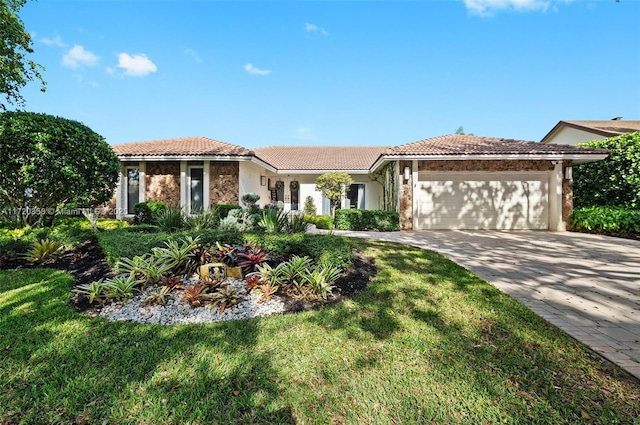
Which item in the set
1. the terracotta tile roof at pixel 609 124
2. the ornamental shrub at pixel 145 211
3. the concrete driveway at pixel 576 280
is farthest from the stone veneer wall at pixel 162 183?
the terracotta tile roof at pixel 609 124

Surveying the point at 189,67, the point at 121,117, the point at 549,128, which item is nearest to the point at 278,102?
the point at 189,67

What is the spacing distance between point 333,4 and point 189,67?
6100 millimetres

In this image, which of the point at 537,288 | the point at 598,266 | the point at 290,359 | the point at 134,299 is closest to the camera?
the point at 290,359

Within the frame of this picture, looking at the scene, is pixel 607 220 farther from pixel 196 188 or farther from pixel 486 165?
pixel 196 188

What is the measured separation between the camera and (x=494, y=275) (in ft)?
14.9

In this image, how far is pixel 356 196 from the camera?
1566 centimetres

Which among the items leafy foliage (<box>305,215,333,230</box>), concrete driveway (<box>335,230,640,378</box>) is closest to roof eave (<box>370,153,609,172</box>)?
concrete driveway (<box>335,230,640,378</box>)

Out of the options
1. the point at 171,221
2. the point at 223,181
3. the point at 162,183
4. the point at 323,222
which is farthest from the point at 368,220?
the point at 162,183

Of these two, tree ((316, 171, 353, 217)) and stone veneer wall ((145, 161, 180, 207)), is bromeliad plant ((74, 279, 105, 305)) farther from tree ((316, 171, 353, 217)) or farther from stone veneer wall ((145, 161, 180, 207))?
tree ((316, 171, 353, 217))

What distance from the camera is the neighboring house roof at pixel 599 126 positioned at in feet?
46.8

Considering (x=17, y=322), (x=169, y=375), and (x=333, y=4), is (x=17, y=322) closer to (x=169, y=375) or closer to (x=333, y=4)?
(x=169, y=375)

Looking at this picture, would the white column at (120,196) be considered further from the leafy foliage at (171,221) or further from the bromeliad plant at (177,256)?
the bromeliad plant at (177,256)

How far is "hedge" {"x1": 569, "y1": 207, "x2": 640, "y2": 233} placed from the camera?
8.94m

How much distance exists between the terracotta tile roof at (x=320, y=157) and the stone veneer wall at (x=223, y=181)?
338 centimetres
